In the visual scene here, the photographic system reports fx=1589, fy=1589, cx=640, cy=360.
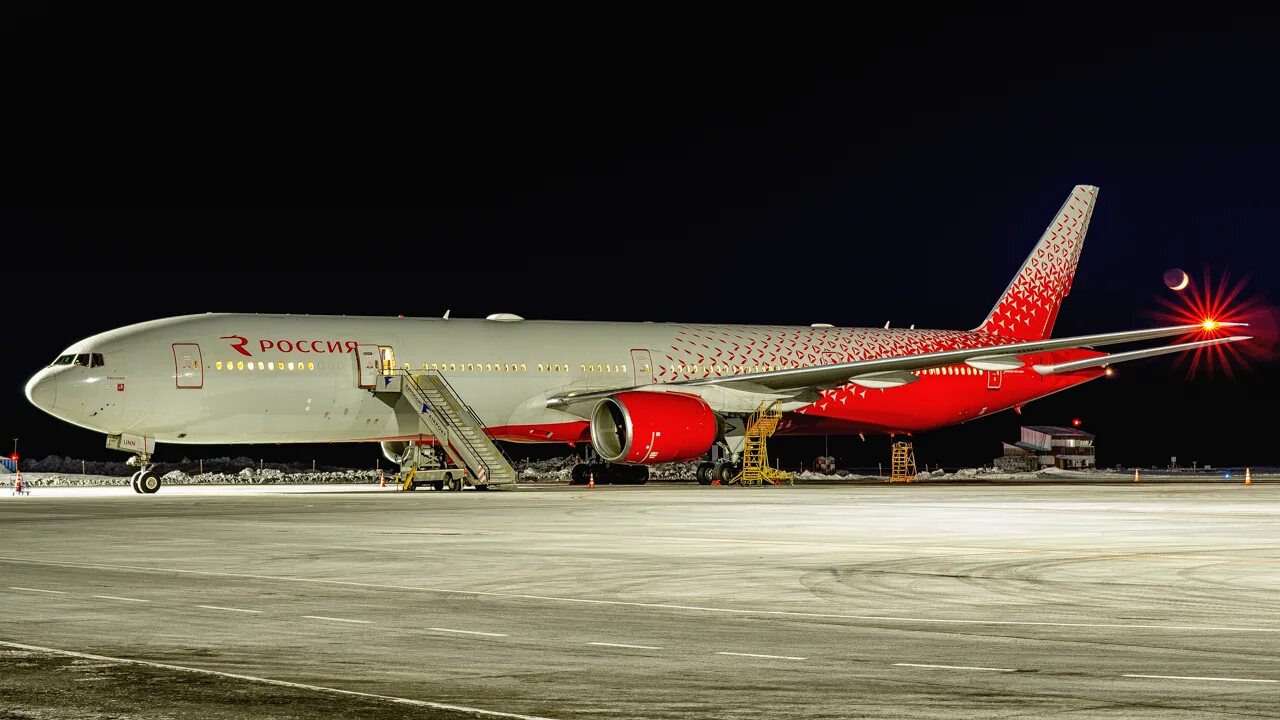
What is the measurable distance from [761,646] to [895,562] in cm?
606

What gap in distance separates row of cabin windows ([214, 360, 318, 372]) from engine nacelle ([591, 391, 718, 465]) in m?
6.71

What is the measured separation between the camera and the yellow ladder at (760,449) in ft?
131

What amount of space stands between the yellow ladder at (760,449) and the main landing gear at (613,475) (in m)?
2.40

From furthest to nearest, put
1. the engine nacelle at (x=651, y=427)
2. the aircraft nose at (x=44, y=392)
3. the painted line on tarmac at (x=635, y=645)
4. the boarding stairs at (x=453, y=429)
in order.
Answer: the engine nacelle at (x=651, y=427) → the boarding stairs at (x=453, y=429) → the aircraft nose at (x=44, y=392) → the painted line on tarmac at (x=635, y=645)

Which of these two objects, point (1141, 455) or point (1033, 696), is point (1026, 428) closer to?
point (1141, 455)

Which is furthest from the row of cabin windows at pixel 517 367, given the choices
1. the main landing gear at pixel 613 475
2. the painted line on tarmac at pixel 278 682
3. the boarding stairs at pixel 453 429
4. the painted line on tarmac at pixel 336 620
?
the painted line on tarmac at pixel 278 682

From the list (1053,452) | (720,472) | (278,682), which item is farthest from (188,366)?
(1053,452)

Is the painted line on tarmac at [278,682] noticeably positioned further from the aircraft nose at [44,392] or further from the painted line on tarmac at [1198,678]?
the aircraft nose at [44,392]

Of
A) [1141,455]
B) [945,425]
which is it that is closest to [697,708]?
[945,425]

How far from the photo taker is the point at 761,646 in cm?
981

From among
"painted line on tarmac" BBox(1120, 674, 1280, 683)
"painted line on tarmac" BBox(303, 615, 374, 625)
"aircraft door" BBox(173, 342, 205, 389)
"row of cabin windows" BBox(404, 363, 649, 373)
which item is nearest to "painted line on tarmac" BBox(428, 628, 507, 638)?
"painted line on tarmac" BBox(303, 615, 374, 625)

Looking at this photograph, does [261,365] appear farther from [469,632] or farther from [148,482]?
[469,632]

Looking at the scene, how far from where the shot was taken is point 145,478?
3481 centimetres

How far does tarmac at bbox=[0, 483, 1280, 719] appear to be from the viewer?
26.2 feet
